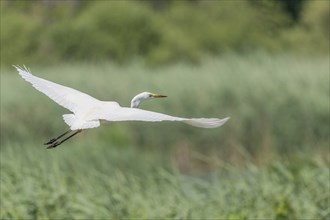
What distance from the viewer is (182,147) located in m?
11.3

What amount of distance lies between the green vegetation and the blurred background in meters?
0.01

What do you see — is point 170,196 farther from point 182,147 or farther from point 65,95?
point 182,147

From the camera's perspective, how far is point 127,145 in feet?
34.7

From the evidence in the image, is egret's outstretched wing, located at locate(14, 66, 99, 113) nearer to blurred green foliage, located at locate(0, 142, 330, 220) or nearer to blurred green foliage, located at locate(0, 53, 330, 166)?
blurred green foliage, located at locate(0, 142, 330, 220)

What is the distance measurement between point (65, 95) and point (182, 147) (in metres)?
8.39

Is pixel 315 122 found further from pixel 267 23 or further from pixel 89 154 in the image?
pixel 267 23

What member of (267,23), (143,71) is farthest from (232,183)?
(267,23)

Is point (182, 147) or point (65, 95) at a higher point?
point (65, 95)

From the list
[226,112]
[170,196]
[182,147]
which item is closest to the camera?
[170,196]

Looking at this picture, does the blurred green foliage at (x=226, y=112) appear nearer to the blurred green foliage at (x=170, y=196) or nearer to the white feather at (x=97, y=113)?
the blurred green foliage at (x=170, y=196)

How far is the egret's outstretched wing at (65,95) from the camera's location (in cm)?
283

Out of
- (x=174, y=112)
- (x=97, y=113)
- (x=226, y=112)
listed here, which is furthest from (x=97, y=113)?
(x=226, y=112)

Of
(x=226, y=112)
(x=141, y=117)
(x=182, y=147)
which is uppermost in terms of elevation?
(x=141, y=117)

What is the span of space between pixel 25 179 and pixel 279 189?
1436 millimetres
